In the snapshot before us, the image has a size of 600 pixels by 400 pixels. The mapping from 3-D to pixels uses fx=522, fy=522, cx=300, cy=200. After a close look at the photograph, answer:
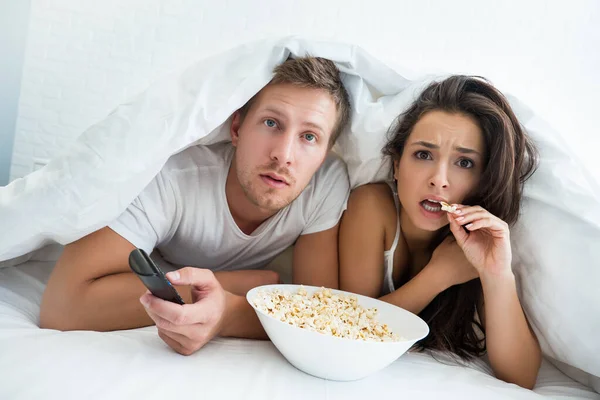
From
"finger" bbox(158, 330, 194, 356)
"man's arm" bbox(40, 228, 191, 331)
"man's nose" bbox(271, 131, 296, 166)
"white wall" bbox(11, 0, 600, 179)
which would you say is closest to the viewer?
"finger" bbox(158, 330, 194, 356)

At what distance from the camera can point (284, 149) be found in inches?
42.9

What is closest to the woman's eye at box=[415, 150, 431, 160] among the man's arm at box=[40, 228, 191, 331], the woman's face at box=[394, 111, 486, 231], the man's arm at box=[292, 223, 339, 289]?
the woman's face at box=[394, 111, 486, 231]

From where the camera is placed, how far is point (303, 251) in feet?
4.09

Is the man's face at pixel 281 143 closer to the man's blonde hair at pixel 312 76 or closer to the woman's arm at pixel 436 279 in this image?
the man's blonde hair at pixel 312 76

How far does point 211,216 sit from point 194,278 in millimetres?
373

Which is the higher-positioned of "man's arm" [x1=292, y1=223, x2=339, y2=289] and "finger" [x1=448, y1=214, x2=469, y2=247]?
"finger" [x1=448, y1=214, x2=469, y2=247]

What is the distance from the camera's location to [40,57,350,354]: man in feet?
3.19

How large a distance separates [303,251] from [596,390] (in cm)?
Result: 68


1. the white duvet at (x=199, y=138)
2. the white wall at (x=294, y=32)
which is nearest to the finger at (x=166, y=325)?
the white duvet at (x=199, y=138)

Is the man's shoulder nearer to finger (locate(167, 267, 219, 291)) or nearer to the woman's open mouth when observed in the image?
the woman's open mouth

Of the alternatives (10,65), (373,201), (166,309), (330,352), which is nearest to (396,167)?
(373,201)

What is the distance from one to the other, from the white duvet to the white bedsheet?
1.0 inches

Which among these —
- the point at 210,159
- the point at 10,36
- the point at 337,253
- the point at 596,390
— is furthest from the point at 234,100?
the point at 10,36

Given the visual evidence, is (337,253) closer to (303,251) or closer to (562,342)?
(303,251)
